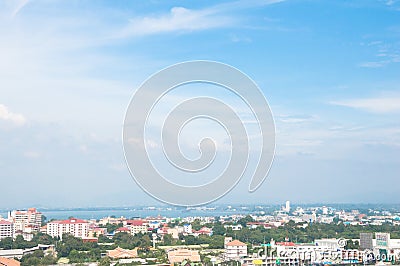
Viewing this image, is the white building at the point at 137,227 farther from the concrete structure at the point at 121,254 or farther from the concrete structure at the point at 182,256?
the concrete structure at the point at 182,256

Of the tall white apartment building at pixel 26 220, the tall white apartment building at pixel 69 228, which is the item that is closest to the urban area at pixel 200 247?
the tall white apartment building at pixel 69 228

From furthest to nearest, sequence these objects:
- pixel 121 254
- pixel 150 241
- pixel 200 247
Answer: pixel 150 241
pixel 200 247
pixel 121 254

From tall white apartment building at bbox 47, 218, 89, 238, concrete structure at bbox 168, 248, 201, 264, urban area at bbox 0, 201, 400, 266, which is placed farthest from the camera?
tall white apartment building at bbox 47, 218, 89, 238

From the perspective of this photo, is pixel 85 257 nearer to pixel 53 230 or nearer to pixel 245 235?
pixel 245 235

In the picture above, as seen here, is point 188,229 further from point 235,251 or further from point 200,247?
point 235,251

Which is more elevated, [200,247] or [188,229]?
[188,229]

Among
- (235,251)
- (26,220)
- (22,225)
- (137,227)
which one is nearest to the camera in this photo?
(235,251)

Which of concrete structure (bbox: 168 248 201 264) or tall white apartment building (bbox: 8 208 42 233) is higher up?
tall white apartment building (bbox: 8 208 42 233)

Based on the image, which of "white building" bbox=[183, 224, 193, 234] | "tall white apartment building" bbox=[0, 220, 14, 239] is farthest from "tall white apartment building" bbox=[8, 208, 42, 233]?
"white building" bbox=[183, 224, 193, 234]

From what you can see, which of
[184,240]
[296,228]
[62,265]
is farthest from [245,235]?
[62,265]

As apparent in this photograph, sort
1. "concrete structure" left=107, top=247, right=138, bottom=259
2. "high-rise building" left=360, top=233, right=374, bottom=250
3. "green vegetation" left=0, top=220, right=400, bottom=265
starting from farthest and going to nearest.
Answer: "high-rise building" left=360, top=233, right=374, bottom=250
"concrete structure" left=107, top=247, right=138, bottom=259
"green vegetation" left=0, top=220, right=400, bottom=265

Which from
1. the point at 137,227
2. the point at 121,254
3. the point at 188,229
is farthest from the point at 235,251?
the point at 137,227

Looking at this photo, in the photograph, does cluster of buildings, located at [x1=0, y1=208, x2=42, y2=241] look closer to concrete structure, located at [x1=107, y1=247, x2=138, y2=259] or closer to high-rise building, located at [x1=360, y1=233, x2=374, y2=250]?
concrete structure, located at [x1=107, y1=247, x2=138, y2=259]

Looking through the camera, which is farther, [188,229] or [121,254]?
[188,229]
